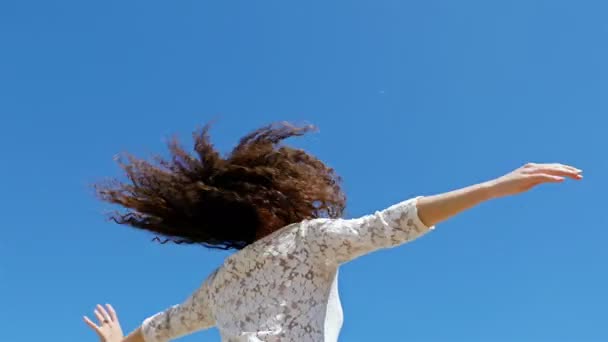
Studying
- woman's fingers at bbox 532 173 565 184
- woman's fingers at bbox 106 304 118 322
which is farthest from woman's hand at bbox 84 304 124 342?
woman's fingers at bbox 532 173 565 184

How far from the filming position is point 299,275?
3.93m

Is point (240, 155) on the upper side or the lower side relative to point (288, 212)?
upper

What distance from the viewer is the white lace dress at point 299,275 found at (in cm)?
373

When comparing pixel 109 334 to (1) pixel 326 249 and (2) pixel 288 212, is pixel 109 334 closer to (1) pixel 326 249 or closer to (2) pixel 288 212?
(2) pixel 288 212

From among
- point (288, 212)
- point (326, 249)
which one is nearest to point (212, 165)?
point (288, 212)

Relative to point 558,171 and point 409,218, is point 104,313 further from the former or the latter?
point 558,171

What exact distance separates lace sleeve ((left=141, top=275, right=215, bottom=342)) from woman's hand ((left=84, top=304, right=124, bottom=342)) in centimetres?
41

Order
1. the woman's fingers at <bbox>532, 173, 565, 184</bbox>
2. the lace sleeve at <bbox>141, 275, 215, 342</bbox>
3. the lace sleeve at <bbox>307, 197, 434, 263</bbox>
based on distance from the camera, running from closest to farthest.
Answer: the woman's fingers at <bbox>532, 173, 565, 184</bbox> → the lace sleeve at <bbox>307, 197, 434, 263</bbox> → the lace sleeve at <bbox>141, 275, 215, 342</bbox>

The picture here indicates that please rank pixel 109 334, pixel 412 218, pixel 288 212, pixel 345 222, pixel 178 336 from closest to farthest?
pixel 412 218 < pixel 345 222 < pixel 288 212 < pixel 178 336 < pixel 109 334

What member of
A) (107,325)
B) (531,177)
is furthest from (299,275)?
(107,325)

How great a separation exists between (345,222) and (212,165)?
0.94 metres

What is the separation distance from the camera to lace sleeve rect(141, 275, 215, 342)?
442 centimetres

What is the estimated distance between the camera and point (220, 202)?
4.42 metres

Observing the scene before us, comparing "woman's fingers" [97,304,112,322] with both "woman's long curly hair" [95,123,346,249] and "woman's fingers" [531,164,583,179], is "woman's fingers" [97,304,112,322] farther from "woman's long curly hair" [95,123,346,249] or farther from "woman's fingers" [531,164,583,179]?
"woman's fingers" [531,164,583,179]
